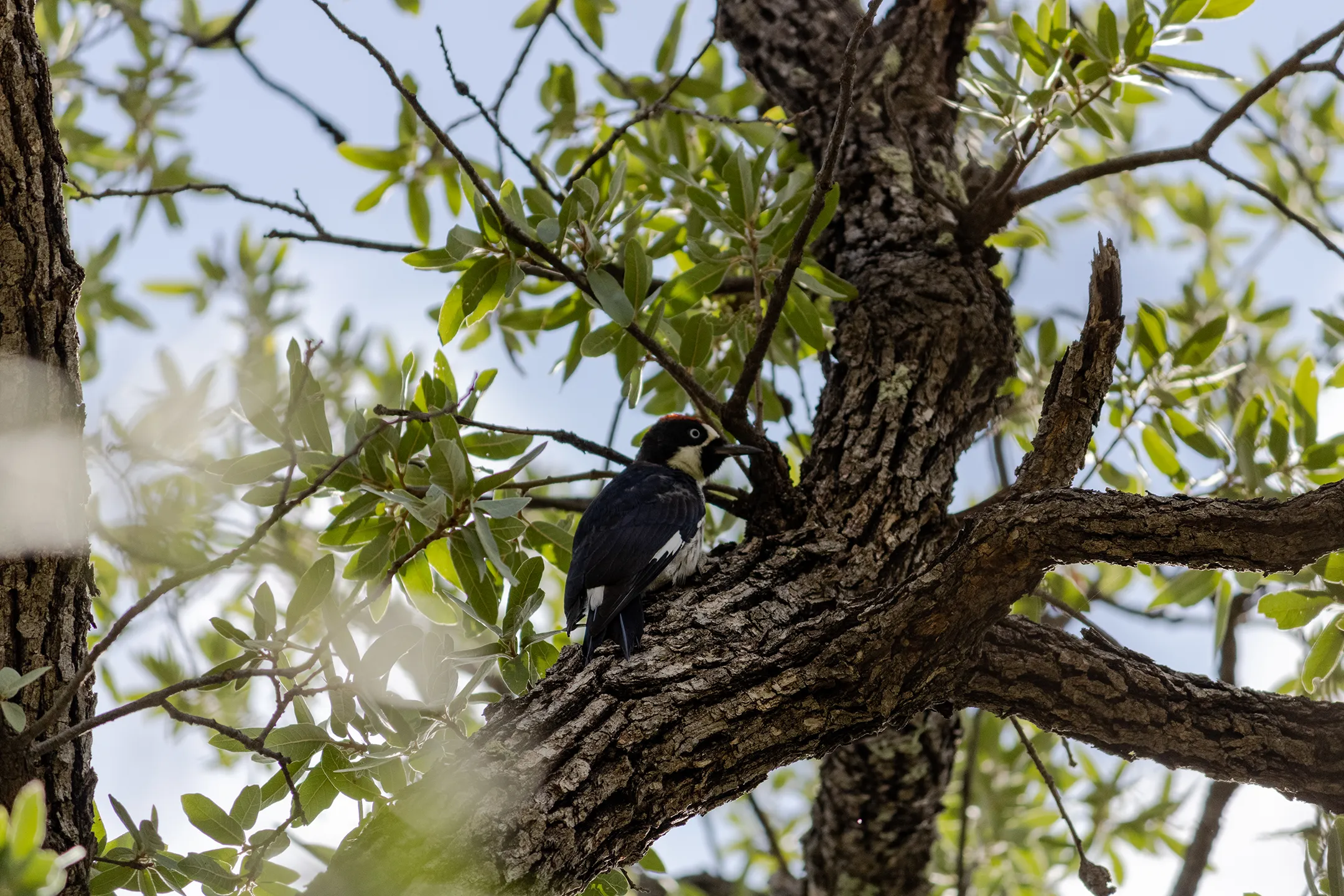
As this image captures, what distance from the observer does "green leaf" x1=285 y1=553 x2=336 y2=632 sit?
106 inches

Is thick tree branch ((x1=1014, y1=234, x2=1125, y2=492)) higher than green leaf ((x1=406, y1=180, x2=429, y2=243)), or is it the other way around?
green leaf ((x1=406, y1=180, x2=429, y2=243))

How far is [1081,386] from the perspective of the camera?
2680 millimetres

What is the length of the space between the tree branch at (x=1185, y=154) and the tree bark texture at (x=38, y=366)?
122 inches

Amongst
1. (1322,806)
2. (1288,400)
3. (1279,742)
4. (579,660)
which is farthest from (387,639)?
(1288,400)

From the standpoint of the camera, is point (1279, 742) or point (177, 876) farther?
point (1279, 742)

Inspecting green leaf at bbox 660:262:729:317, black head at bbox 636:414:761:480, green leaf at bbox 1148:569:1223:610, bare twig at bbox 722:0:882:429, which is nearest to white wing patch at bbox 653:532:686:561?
bare twig at bbox 722:0:882:429

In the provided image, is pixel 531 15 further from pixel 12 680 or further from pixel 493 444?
pixel 12 680

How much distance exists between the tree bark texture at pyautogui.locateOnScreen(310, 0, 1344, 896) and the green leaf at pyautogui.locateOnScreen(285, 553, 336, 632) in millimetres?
567

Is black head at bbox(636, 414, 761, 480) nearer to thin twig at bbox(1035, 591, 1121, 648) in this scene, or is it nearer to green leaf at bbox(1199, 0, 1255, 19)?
thin twig at bbox(1035, 591, 1121, 648)

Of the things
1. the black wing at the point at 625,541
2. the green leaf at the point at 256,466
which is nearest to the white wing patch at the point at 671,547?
the black wing at the point at 625,541

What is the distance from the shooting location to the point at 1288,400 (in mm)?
3721

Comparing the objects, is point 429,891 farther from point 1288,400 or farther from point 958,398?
point 1288,400

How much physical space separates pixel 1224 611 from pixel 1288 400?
2.63ft

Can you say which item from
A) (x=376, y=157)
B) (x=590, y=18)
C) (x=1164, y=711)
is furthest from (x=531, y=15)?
(x=1164, y=711)
